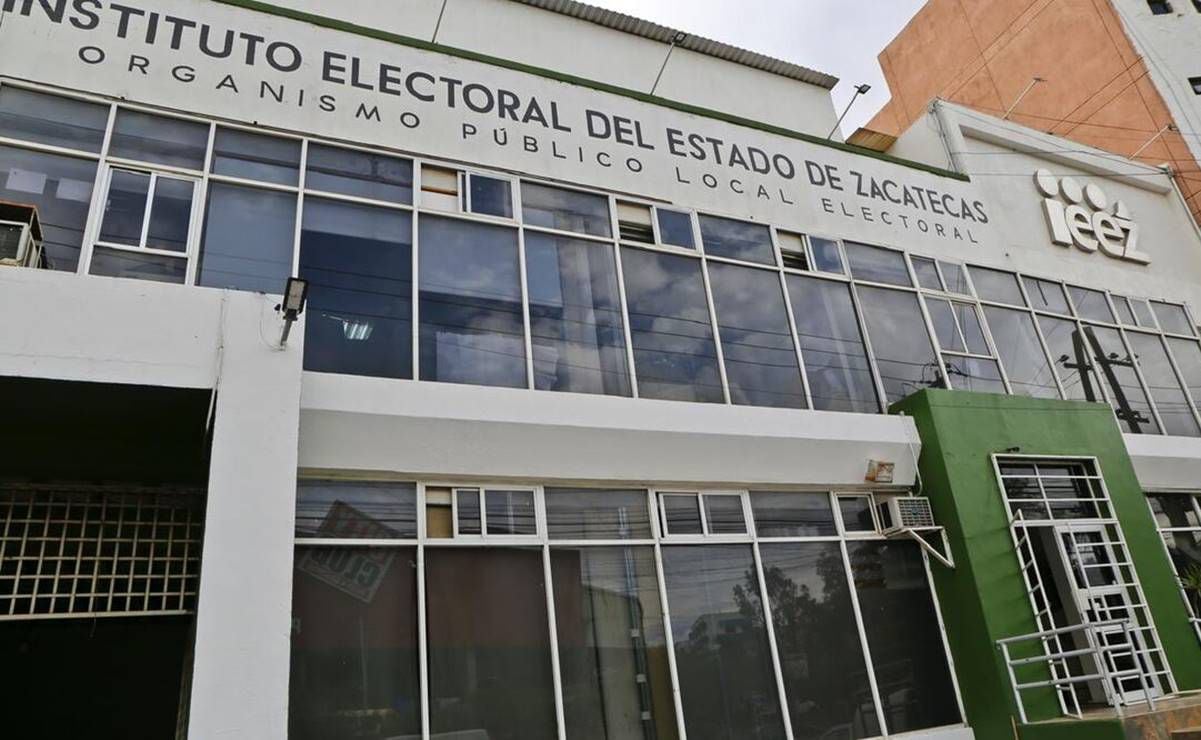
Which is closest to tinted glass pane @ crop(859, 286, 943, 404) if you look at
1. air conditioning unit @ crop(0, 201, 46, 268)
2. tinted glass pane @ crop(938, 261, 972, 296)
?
tinted glass pane @ crop(938, 261, 972, 296)

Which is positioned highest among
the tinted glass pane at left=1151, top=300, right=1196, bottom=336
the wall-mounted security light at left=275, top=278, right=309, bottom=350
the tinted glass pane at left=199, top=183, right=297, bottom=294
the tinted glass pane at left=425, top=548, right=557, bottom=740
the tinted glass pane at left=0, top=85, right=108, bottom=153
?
the tinted glass pane at left=0, top=85, right=108, bottom=153

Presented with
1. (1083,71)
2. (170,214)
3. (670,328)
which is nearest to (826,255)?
(670,328)

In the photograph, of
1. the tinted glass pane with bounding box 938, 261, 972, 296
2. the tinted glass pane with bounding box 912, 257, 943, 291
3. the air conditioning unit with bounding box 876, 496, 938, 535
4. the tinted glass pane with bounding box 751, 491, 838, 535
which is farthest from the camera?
the tinted glass pane with bounding box 938, 261, 972, 296

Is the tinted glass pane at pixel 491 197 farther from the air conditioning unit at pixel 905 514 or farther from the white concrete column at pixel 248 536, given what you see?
the air conditioning unit at pixel 905 514

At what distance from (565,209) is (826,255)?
3710 mm

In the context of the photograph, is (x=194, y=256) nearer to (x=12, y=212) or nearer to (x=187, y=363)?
(x=12, y=212)

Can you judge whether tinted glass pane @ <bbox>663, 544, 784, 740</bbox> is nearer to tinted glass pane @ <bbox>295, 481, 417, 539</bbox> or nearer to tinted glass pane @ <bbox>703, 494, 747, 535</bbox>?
tinted glass pane @ <bbox>703, 494, 747, 535</bbox>

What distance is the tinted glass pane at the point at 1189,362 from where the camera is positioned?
12891mm

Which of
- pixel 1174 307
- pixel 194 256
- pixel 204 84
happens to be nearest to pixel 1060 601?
pixel 1174 307

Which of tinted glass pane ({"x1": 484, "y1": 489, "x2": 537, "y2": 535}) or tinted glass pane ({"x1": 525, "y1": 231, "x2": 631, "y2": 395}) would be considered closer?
tinted glass pane ({"x1": 484, "y1": 489, "x2": 537, "y2": 535})

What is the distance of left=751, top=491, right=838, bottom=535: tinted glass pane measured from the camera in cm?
839

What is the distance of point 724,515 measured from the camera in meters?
8.20

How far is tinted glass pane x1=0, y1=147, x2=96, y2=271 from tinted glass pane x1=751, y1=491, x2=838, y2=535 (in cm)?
678

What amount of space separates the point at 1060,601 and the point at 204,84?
35.3 feet
